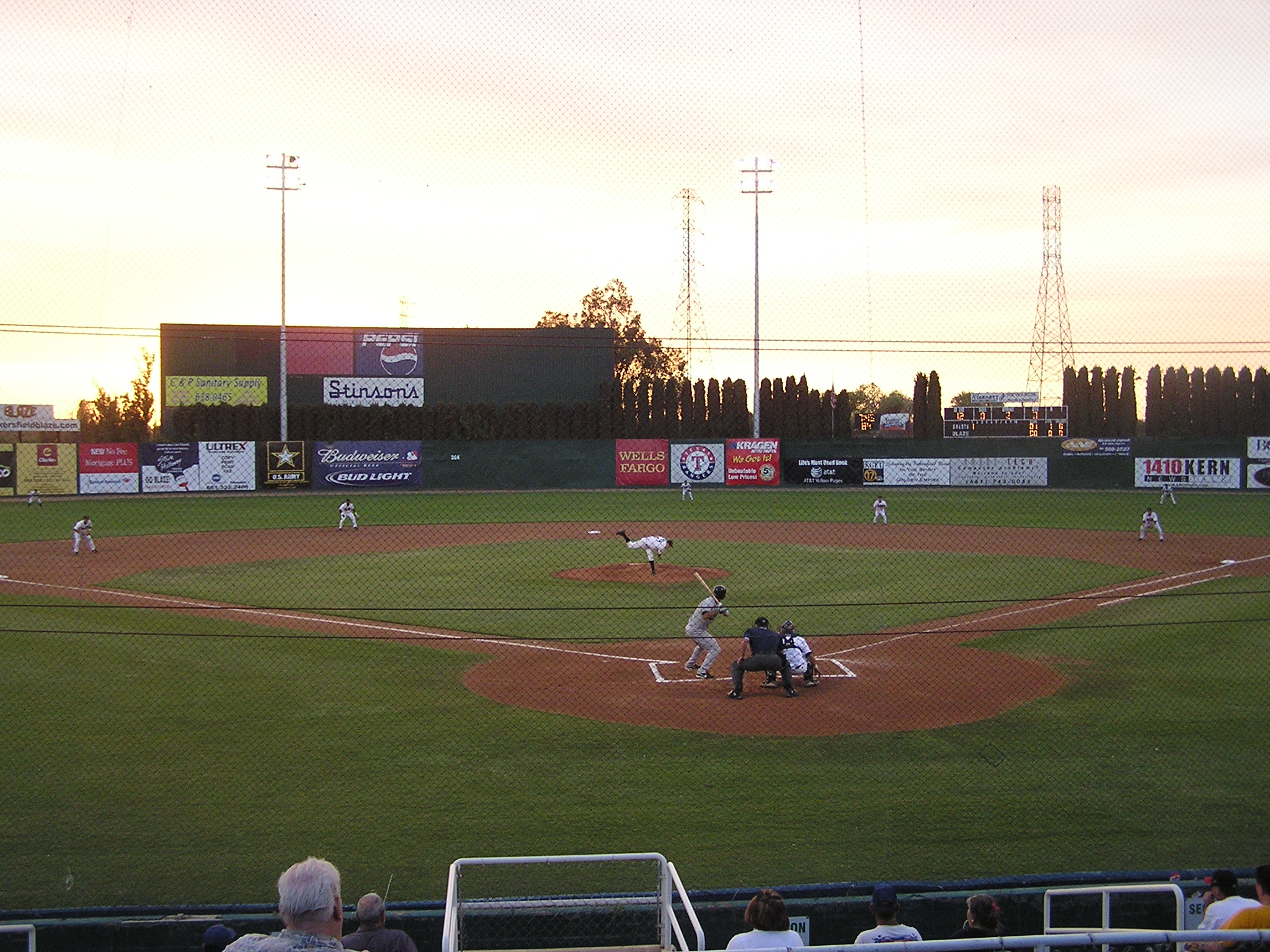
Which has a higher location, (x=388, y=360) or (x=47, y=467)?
(x=388, y=360)

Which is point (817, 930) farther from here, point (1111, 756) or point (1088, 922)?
point (1111, 756)

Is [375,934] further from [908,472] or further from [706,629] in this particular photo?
[908,472]

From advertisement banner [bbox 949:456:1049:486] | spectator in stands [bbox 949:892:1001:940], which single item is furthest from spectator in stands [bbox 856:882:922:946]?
advertisement banner [bbox 949:456:1049:486]

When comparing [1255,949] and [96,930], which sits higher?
[1255,949]

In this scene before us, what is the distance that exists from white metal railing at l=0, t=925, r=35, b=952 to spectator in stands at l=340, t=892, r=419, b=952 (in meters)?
1.77

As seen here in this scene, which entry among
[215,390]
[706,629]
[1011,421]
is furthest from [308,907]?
[215,390]

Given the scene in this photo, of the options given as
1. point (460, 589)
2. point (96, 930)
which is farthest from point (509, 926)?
point (460, 589)

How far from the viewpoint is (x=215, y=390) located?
201ft

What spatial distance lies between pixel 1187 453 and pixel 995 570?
31044 millimetres

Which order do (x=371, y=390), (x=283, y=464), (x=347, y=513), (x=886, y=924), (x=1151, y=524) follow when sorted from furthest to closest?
(x=371, y=390) → (x=283, y=464) → (x=347, y=513) → (x=1151, y=524) → (x=886, y=924)

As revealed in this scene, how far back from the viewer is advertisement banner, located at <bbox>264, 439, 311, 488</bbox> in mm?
49938

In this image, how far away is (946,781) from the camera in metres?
11.6

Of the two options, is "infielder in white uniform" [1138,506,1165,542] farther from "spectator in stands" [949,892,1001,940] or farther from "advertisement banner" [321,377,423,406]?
"advertisement banner" [321,377,423,406]

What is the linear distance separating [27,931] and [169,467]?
153ft
